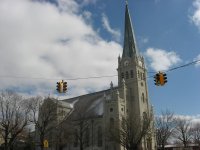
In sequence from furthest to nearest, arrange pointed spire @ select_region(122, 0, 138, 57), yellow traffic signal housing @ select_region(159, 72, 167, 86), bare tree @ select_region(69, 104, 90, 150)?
pointed spire @ select_region(122, 0, 138, 57) < bare tree @ select_region(69, 104, 90, 150) < yellow traffic signal housing @ select_region(159, 72, 167, 86)

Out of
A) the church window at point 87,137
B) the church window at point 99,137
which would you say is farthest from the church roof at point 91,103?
the church window at point 87,137

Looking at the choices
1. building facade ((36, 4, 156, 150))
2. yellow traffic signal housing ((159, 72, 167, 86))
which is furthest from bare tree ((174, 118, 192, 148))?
yellow traffic signal housing ((159, 72, 167, 86))

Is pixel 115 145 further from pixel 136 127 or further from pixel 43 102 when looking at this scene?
pixel 43 102

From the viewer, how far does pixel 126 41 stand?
82438 mm

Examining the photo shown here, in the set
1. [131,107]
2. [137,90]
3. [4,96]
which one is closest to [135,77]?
[137,90]

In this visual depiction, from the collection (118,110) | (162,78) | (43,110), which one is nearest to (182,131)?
(118,110)

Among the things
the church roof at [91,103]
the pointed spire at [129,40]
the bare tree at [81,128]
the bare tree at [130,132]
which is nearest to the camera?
the bare tree at [130,132]

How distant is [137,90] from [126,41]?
1752 centimetres

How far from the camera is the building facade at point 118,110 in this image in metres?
62.9

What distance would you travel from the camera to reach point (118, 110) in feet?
214

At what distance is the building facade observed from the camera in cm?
6292

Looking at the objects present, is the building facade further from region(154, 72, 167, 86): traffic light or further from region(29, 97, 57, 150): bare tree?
region(154, 72, 167, 86): traffic light

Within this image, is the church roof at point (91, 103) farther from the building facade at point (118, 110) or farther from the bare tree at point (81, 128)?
the bare tree at point (81, 128)

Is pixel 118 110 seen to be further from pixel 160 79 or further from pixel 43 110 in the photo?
pixel 160 79
